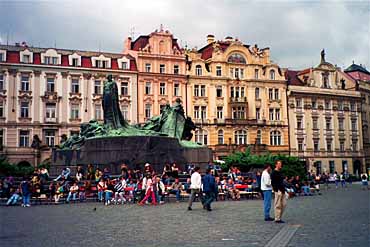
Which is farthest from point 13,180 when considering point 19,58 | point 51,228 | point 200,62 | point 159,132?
point 200,62

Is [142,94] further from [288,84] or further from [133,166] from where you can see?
[133,166]

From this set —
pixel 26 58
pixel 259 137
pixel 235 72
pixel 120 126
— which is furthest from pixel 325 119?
pixel 120 126

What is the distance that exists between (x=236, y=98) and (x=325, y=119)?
14.0 m

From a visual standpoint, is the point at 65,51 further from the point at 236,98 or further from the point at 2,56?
the point at 236,98

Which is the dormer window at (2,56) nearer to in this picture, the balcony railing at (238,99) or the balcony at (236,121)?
the balcony at (236,121)

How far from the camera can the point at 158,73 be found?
187 feet

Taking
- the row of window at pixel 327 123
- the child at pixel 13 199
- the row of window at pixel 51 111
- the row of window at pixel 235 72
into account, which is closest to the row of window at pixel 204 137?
the row of window at pixel 51 111

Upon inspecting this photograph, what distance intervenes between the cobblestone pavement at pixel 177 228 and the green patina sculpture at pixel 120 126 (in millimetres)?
9845

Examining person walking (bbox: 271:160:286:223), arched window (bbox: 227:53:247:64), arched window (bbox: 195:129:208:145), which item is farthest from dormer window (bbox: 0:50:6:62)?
person walking (bbox: 271:160:286:223)

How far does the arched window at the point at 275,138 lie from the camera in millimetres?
62250

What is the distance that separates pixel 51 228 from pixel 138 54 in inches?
1792

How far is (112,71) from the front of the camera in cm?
5497

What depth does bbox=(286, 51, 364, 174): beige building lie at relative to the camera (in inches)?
2537

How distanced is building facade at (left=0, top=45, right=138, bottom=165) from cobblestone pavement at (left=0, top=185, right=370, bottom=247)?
36663mm
